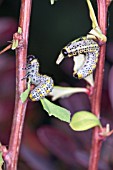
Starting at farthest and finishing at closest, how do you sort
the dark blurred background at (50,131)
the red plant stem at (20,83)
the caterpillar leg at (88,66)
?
1. the dark blurred background at (50,131)
2. the caterpillar leg at (88,66)
3. the red plant stem at (20,83)

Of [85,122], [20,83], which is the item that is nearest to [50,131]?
[85,122]

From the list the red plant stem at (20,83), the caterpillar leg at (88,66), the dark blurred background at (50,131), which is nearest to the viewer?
the red plant stem at (20,83)

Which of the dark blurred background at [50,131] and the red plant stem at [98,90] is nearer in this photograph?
the red plant stem at [98,90]

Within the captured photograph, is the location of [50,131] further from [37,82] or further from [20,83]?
[20,83]

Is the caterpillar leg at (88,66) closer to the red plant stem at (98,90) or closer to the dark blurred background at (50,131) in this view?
the red plant stem at (98,90)

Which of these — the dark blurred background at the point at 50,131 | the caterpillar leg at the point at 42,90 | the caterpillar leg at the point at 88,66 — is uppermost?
the caterpillar leg at the point at 88,66

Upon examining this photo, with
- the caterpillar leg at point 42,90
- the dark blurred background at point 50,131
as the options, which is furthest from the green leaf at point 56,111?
the dark blurred background at point 50,131

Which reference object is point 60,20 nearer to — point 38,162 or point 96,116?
point 38,162
